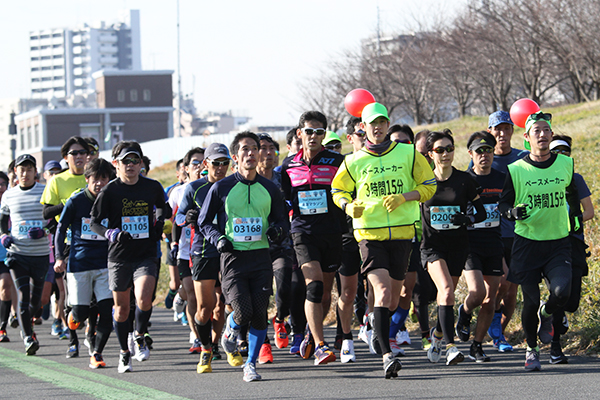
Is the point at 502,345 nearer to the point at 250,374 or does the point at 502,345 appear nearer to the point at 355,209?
the point at 355,209

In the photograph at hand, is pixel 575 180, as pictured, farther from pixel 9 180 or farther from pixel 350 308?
pixel 9 180

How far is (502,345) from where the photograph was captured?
789 cm

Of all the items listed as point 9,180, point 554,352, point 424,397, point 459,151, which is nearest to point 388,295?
point 424,397

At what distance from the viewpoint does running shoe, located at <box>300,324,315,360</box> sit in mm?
7941

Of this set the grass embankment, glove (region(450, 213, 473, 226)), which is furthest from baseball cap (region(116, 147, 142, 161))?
the grass embankment

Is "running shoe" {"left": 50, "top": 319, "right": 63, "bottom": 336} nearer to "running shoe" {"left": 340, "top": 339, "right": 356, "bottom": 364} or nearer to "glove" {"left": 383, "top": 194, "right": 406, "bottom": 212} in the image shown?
"running shoe" {"left": 340, "top": 339, "right": 356, "bottom": 364}

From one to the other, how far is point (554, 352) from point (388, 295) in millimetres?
1636

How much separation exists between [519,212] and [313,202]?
1.93m

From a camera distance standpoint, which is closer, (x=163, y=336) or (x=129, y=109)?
(x=163, y=336)

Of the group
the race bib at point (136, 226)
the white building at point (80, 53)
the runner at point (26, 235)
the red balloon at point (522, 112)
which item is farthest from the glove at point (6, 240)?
the white building at point (80, 53)

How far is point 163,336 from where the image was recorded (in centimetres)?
1049

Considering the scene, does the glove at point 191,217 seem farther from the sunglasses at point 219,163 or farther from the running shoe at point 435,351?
the running shoe at point 435,351

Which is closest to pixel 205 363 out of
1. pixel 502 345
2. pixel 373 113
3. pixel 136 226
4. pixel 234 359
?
pixel 234 359

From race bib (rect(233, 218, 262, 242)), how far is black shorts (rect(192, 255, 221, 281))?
0.60 m
